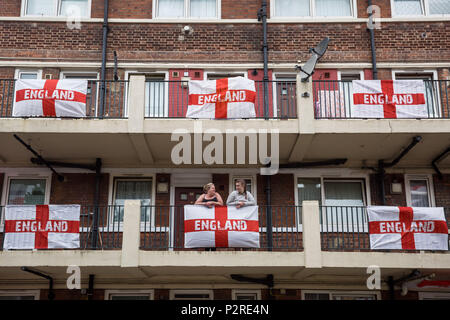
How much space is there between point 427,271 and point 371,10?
23.7ft

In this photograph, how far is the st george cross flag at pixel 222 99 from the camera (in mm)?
13516

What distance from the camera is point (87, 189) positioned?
581 inches

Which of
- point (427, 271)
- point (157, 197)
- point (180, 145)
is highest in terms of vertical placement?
point (180, 145)

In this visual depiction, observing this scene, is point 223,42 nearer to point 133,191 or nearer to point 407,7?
point 133,191

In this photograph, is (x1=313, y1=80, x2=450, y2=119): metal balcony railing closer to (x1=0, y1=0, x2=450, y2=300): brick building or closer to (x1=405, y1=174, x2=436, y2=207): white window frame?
(x1=0, y1=0, x2=450, y2=300): brick building

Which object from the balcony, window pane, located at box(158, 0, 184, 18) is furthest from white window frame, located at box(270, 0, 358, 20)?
the balcony

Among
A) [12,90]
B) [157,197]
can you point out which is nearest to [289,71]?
[157,197]

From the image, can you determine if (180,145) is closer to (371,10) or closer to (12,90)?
(12,90)

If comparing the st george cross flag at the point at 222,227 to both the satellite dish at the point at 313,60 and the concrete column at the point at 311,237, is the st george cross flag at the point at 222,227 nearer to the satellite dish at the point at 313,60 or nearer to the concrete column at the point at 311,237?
the concrete column at the point at 311,237

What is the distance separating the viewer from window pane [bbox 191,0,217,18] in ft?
53.2

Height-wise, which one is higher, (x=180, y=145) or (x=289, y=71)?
(x=289, y=71)

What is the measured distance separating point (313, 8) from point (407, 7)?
259cm
